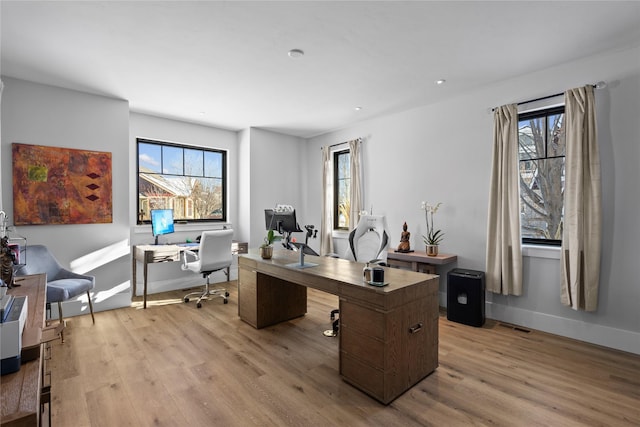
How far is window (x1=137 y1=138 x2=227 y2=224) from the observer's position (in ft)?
15.6

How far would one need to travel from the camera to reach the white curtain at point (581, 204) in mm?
2854

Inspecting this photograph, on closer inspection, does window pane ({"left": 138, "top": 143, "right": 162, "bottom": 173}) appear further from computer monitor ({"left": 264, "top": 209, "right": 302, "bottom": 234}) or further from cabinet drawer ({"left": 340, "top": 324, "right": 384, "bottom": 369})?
cabinet drawer ({"left": 340, "top": 324, "right": 384, "bottom": 369})

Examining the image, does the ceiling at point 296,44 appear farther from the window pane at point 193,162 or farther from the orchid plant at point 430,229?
the orchid plant at point 430,229

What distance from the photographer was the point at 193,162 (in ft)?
17.2

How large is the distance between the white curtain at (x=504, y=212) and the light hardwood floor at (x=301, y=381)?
1.74ft

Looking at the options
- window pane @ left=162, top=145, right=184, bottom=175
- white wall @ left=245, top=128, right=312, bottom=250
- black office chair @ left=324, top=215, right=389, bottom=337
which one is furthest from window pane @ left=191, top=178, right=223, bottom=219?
black office chair @ left=324, top=215, right=389, bottom=337

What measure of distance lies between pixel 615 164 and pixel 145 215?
563 centimetres

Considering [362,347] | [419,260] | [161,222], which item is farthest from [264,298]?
[161,222]

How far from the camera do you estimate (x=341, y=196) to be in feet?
18.6

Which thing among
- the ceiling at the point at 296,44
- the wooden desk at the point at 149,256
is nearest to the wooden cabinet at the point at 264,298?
the wooden desk at the point at 149,256

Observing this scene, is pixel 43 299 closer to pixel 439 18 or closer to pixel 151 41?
pixel 151 41

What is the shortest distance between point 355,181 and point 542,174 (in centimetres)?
250

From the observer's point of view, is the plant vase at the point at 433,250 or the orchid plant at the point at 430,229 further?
the orchid plant at the point at 430,229

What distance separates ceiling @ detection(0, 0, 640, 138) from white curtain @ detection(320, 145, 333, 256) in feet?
5.55
